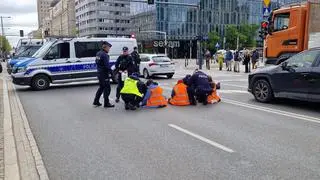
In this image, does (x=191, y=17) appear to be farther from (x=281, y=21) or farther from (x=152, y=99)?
(x=152, y=99)

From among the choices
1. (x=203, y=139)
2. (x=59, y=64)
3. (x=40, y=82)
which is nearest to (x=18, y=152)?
(x=203, y=139)

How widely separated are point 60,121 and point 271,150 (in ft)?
16.2

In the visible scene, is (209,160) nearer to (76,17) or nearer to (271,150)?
(271,150)

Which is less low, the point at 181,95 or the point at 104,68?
the point at 104,68

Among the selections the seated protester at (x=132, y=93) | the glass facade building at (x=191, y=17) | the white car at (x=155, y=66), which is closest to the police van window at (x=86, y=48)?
the white car at (x=155, y=66)

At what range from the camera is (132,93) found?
1028cm

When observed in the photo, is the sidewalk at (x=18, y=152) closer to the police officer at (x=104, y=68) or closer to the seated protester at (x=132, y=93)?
the police officer at (x=104, y=68)

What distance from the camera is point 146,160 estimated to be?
220 inches

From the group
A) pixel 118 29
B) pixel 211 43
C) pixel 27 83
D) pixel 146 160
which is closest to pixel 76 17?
pixel 118 29

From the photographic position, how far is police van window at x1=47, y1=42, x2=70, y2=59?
16161mm

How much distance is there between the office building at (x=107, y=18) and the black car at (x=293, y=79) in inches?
4400

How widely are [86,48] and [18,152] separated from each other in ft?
36.9

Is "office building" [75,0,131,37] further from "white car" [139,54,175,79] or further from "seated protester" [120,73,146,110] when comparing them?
"seated protester" [120,73,146,110]

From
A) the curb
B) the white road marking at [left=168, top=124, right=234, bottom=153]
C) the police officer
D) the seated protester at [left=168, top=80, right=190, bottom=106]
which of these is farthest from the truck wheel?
the curb
